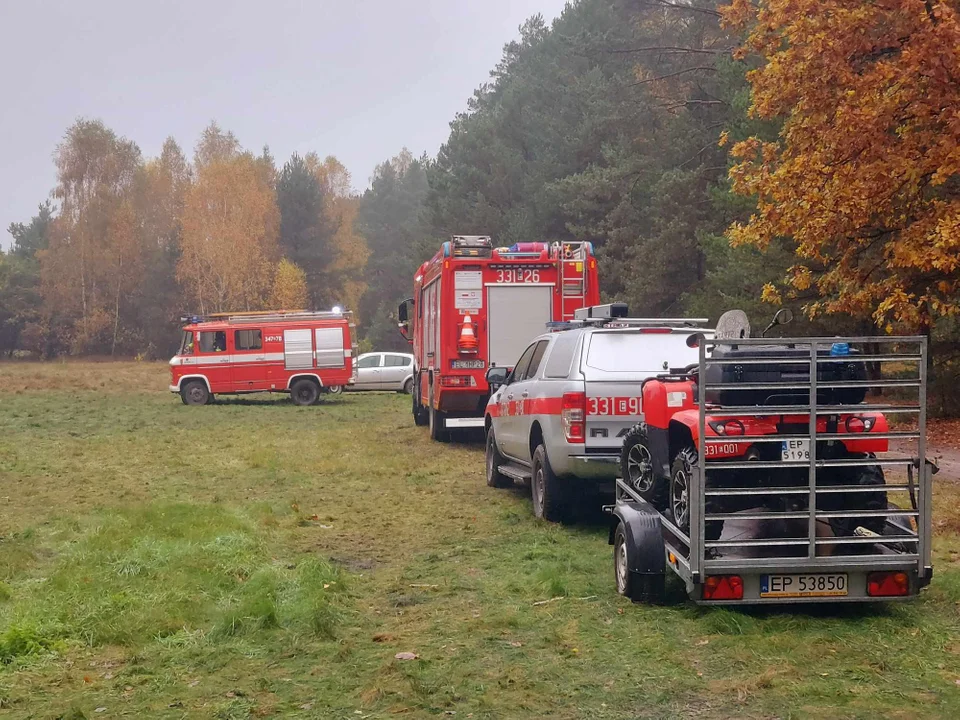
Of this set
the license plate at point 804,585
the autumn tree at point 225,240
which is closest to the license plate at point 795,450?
the license plate at point 804,585

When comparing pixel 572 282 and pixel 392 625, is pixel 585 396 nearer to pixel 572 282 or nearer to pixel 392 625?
pixel 392 625

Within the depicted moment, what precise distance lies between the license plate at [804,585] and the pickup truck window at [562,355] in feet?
12.3

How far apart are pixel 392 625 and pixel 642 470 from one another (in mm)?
2178

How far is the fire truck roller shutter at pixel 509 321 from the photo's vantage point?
1681 centimetres

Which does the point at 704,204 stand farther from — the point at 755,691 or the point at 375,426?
the point at 755,691

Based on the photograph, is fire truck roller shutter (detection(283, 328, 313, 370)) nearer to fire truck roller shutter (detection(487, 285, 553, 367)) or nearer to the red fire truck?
the red fire truck

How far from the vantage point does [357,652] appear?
19.2 ft

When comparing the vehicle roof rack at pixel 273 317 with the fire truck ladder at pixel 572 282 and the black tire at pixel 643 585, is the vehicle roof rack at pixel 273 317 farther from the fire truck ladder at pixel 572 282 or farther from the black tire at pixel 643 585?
the black tire at pixel 643 585

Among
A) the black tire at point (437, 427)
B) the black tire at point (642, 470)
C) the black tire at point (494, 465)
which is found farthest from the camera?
the black tire at point (437, 427)

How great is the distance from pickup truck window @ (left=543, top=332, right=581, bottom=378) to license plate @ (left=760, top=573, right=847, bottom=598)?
12.3 ft

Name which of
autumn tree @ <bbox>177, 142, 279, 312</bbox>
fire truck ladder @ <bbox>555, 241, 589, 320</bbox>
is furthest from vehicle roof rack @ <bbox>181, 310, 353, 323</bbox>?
autumn tree @ <bbox>177, 142, 279, 312</bbox>

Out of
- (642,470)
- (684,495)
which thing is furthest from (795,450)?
(642,470)

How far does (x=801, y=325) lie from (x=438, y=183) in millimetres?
29452

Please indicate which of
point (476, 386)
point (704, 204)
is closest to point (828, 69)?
point (476, 386)
